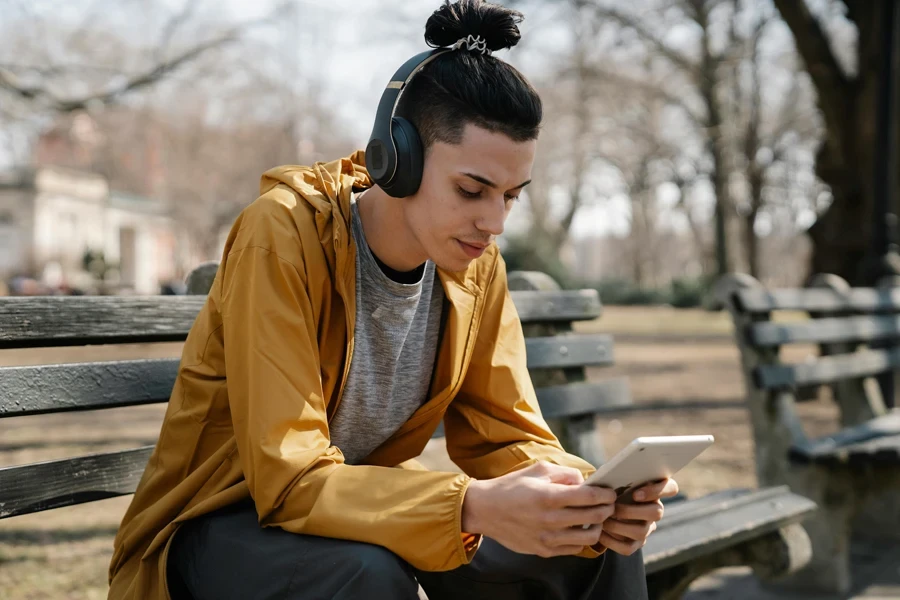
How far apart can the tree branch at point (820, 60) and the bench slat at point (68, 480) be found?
28.6 feet

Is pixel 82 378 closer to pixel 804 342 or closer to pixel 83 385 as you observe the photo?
pixel 83 385

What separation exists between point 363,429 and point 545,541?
1.95 ft

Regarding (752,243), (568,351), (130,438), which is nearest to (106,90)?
(130,438)

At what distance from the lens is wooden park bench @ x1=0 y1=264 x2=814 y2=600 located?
2.04m

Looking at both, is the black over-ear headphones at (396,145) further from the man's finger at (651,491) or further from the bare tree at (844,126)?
the bare tree at (844,126)

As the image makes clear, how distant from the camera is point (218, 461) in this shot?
73.0 inches

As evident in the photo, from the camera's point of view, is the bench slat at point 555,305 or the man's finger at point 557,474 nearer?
the man's finger at point 557,474

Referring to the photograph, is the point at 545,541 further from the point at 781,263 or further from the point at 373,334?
the point at 781,263

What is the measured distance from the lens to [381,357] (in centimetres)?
210

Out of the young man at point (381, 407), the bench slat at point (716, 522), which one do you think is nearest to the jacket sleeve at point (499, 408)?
the young man at point (381, 407)

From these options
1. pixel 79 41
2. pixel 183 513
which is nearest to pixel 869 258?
pixel 183 513

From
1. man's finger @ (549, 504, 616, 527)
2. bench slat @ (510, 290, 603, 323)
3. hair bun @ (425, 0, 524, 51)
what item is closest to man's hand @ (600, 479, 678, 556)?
man's finger @ (549, 504, 616, 527)

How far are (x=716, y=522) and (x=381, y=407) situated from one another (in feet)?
3.98

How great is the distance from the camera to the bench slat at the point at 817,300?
407 centimetres
